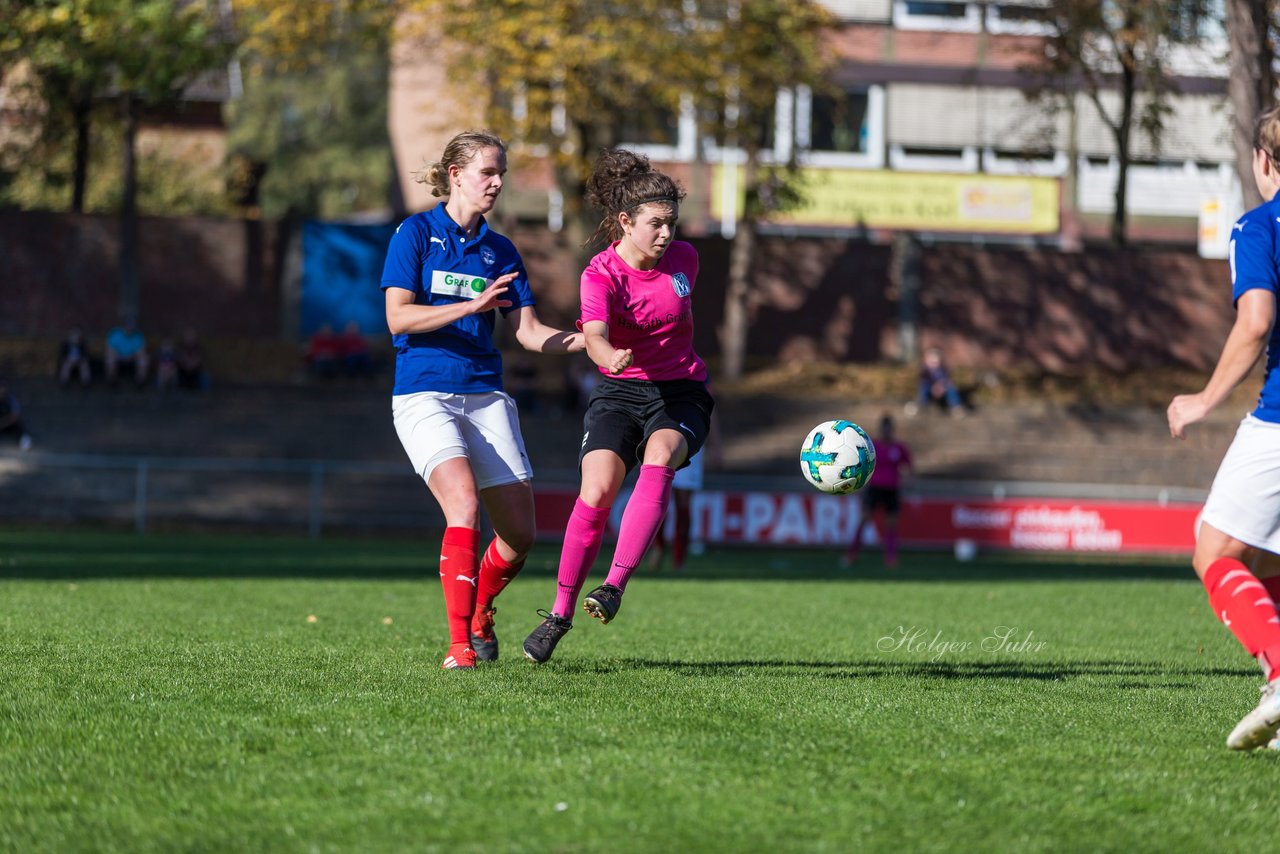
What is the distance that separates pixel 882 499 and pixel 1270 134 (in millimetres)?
16293

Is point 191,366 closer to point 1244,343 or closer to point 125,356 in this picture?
point 125,356

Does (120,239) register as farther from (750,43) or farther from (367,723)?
(367,723)

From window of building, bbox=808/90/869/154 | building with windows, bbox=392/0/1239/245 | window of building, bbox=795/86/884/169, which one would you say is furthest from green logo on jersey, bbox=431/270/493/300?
window of building, bbox=808/90/869/154

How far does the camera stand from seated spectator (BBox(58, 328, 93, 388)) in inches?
1161

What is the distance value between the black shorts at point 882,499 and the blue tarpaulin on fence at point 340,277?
15.0 m

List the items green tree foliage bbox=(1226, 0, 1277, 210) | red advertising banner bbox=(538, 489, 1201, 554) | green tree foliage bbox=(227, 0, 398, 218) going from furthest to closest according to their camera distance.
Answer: green tree foliage bbox=(227, 0, 398, 218) → red advertising banner bbox=(538, 489, 1201, 554) → green tree foliage bbox=(1226, 0, 1277, 210)

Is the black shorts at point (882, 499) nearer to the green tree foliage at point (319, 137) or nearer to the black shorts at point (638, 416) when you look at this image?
the black shorts at point (638, 416)

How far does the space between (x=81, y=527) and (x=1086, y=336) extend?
71.2 feet

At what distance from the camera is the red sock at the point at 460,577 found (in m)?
7.13

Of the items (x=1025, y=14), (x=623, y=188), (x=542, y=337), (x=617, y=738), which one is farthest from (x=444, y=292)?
(x=1025, y=14)

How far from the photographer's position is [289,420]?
29641 millimetres

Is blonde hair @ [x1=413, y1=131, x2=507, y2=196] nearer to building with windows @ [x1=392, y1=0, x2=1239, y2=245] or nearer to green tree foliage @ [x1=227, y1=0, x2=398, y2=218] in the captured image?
building with windows @ [x1=392, y1=0, x2=1239, y2=245]

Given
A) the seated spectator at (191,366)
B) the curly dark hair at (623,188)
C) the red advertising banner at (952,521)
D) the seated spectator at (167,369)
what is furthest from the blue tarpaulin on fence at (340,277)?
the curly dark hair at (623,188)

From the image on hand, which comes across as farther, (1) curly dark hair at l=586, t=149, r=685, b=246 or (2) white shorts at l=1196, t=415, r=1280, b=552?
(1) curly dark hair at l=586, t=149, r=685, b=246
